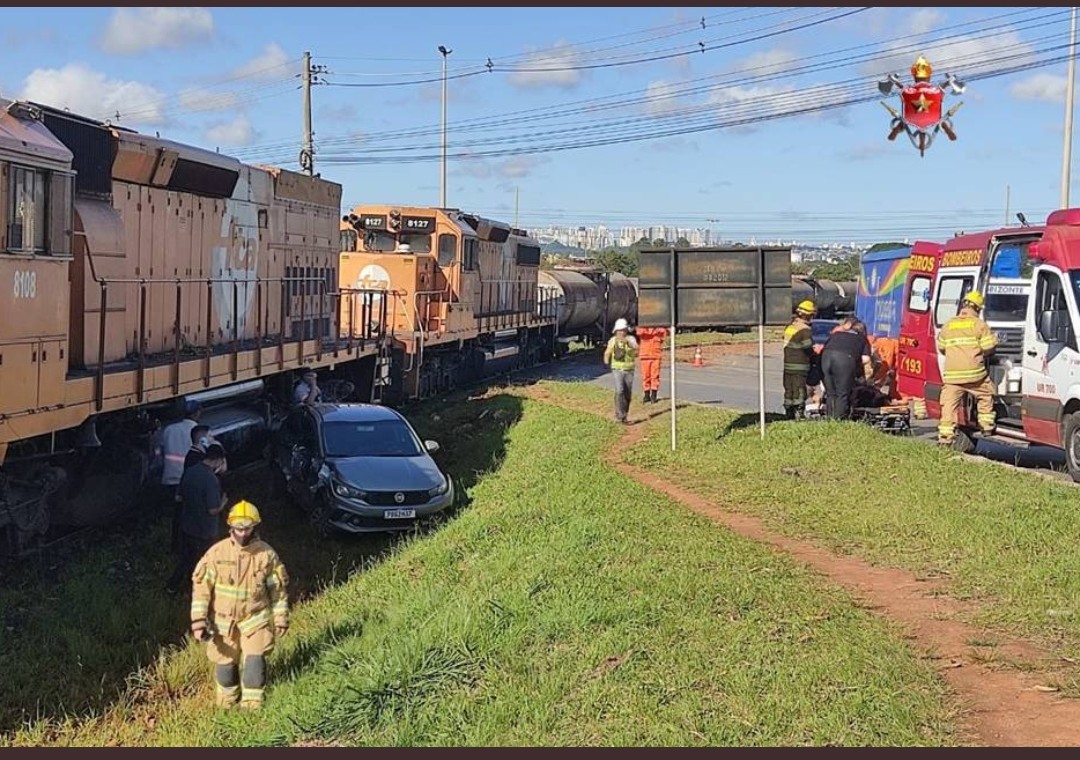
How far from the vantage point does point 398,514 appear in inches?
527

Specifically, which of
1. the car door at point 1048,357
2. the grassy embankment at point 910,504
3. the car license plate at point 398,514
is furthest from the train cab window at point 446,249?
the car door at point 1048,357

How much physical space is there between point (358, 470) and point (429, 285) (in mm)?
11623

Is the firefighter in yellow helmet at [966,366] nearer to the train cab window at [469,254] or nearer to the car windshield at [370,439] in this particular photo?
the car windshield at [370,439]

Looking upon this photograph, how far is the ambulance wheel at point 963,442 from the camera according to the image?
16.2 m

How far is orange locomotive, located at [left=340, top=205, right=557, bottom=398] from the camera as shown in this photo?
23.8 meters

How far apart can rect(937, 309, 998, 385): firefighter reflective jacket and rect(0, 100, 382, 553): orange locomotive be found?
31.4ft

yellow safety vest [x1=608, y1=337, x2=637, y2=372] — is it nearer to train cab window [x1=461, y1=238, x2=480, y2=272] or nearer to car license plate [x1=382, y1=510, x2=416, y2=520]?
car license plate [x1=382, y1=510, x2=416, y2=520]

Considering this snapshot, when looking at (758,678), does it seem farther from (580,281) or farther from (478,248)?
(580,281)

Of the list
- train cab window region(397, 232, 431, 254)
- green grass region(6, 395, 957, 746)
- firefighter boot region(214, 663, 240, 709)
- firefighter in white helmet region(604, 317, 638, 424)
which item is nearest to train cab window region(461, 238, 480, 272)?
train cab window region(397, 232, 431, 254)

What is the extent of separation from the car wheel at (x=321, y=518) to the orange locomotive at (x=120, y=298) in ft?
6.66

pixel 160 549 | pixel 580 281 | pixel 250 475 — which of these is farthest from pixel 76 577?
pixel 580 281

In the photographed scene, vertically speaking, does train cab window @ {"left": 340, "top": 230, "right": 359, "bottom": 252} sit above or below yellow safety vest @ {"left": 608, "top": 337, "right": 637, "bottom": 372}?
above

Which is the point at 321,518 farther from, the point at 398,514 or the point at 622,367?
the point at 622,367

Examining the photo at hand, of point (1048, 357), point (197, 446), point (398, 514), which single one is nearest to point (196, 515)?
point (197, 446)
